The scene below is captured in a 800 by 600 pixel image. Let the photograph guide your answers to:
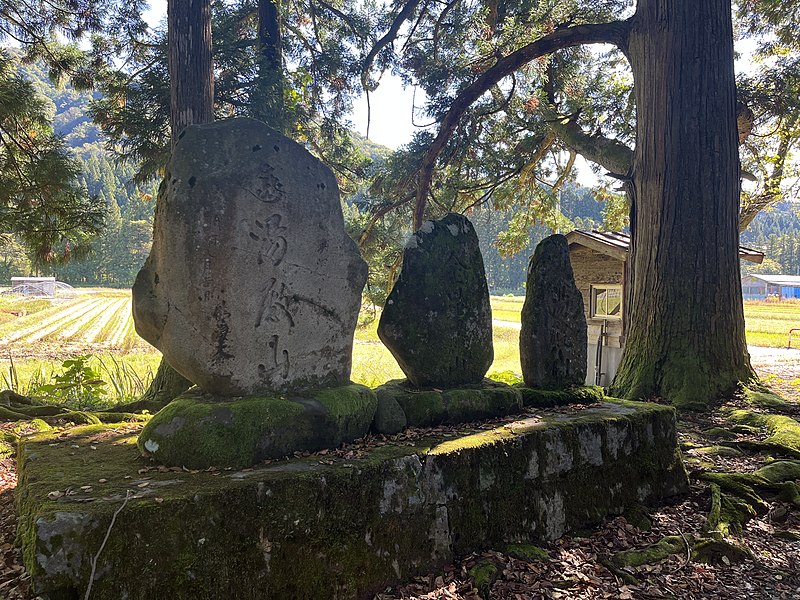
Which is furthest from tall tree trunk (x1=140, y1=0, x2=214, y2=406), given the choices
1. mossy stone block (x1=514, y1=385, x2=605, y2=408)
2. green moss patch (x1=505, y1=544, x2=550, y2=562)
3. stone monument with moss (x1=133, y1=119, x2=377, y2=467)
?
green moss patch (x1=505, y1=544, x2=550, y2=562)

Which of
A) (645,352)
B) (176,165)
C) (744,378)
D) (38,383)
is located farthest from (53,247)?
(744,378)

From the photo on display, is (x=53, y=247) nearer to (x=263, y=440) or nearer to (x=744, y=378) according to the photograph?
(x=263, y=440)

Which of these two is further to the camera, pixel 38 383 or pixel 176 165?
pixel 38 383

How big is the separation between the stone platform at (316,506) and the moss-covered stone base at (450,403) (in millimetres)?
183

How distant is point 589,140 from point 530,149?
1935 mm

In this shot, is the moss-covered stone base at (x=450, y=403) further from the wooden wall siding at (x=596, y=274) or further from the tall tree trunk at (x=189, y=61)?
the wooden wall siding at (x=596, y=274)

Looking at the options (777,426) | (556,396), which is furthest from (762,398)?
(556,396)

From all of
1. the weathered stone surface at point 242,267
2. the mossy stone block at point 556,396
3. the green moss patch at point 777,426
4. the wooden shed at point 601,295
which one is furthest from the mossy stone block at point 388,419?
the wooden shed at point 601,295

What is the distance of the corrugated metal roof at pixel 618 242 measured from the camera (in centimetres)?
1047

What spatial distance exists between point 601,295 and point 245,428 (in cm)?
1149

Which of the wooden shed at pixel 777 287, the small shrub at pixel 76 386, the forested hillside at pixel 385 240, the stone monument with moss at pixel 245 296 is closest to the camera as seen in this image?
the stone monument with moss at pixel 245 296

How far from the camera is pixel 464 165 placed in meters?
12.0

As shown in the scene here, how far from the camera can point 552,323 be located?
4.99m

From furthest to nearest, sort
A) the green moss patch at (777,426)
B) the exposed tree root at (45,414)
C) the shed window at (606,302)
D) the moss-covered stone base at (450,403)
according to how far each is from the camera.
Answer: the shed window at (606,302) → the exposed tree root at (45,414) → the green moss patch at (777,426) → the moss-covered stone base at (450,403)
